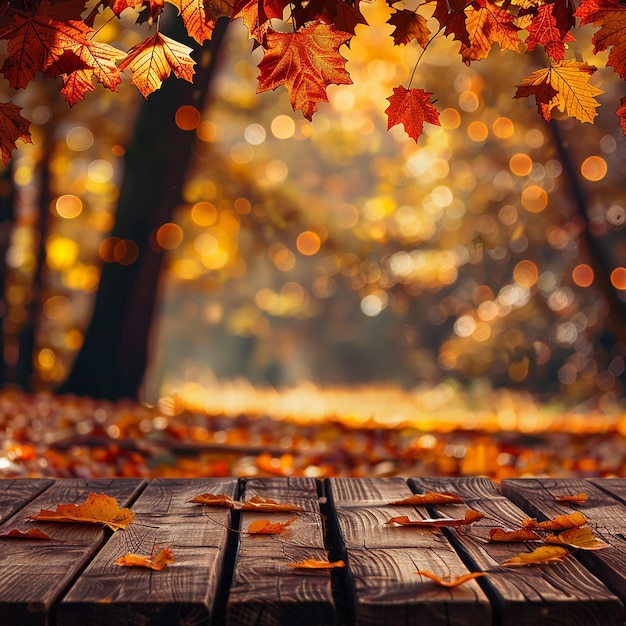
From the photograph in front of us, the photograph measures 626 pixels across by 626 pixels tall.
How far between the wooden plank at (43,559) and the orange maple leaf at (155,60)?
1.07 m

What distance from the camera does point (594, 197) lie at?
29.1 ft

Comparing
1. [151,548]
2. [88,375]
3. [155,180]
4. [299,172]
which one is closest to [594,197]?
[155,180]

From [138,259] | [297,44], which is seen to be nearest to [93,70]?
[297,44]

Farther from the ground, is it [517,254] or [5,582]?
[517,254]

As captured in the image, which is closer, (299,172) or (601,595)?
(601,595)

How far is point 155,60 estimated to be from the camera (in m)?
2.00

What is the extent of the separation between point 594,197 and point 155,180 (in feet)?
15.5

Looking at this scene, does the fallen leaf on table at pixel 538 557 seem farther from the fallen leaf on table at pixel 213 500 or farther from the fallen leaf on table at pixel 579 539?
the fallen leaf on table at pixel 213 500

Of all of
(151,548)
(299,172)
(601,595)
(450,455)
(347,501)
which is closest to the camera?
(601,595)

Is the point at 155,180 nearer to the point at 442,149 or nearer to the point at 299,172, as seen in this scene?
the point at 442,149

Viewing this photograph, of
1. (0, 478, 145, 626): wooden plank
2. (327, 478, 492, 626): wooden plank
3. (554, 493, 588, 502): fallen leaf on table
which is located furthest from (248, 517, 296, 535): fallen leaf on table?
(554, 493, 588, 502): fallen leaf on table

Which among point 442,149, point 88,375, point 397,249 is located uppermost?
point 442,149

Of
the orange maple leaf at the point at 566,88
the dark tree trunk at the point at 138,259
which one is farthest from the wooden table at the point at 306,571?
the dark tree trunk at the point at 138,259

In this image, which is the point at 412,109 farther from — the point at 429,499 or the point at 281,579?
the point at 281,579
